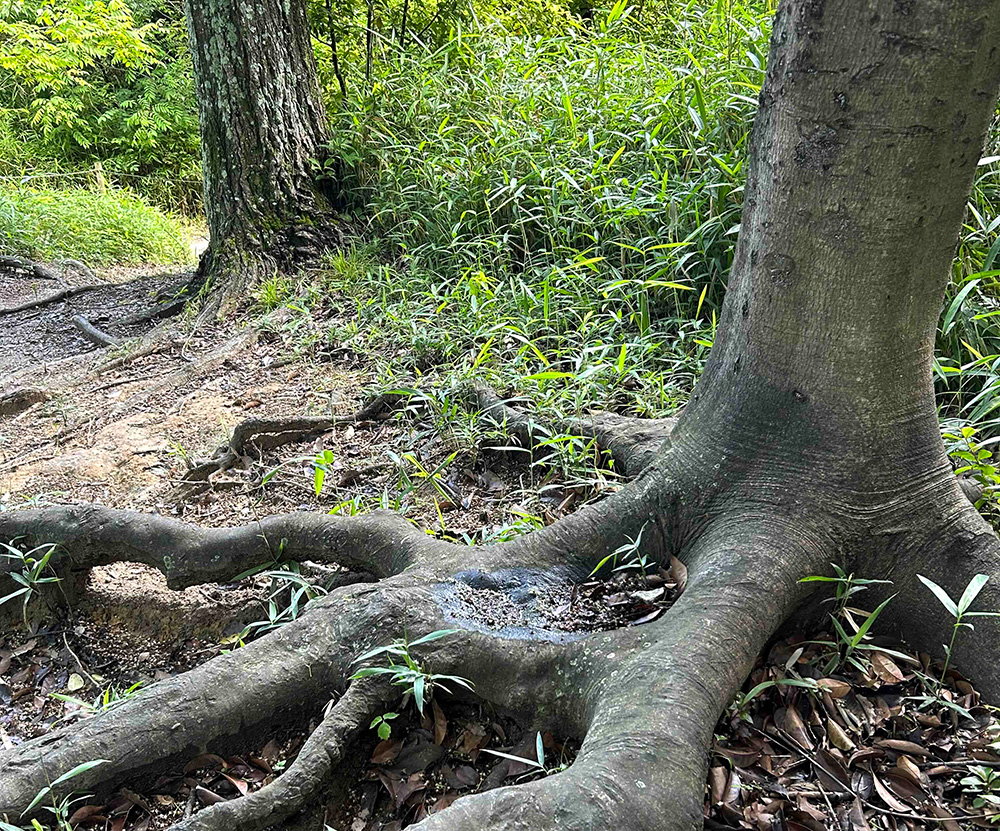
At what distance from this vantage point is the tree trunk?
5.07 m

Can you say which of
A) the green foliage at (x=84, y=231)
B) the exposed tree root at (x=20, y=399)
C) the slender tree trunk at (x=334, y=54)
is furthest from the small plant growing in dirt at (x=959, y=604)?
the green foliage at (x=84, y=231)

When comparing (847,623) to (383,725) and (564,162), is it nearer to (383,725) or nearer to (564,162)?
(383,725)

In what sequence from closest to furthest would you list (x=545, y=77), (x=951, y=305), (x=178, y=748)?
(x=178, y=748), (x=951, y=305), (x=545, y=77)

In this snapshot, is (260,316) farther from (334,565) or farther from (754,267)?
(754,267)

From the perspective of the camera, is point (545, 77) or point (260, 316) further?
point (545, 77)

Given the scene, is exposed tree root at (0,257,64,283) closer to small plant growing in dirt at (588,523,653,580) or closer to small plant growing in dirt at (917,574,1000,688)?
small plant growing in dirt at (588,523,653,580)

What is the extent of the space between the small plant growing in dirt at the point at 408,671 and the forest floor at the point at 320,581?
68 mm

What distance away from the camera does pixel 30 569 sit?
2580 mm

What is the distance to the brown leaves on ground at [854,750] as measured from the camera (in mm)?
1473

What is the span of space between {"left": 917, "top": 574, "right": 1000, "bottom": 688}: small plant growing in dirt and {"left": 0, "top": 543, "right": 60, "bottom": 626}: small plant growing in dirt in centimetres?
252

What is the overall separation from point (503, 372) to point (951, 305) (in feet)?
5.91

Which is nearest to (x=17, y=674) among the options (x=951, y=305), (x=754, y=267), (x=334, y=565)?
(x=334, y=565)

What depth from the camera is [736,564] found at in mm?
1754

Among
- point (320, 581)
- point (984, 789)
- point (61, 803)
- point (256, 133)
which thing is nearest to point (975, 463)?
point (984, 789)
